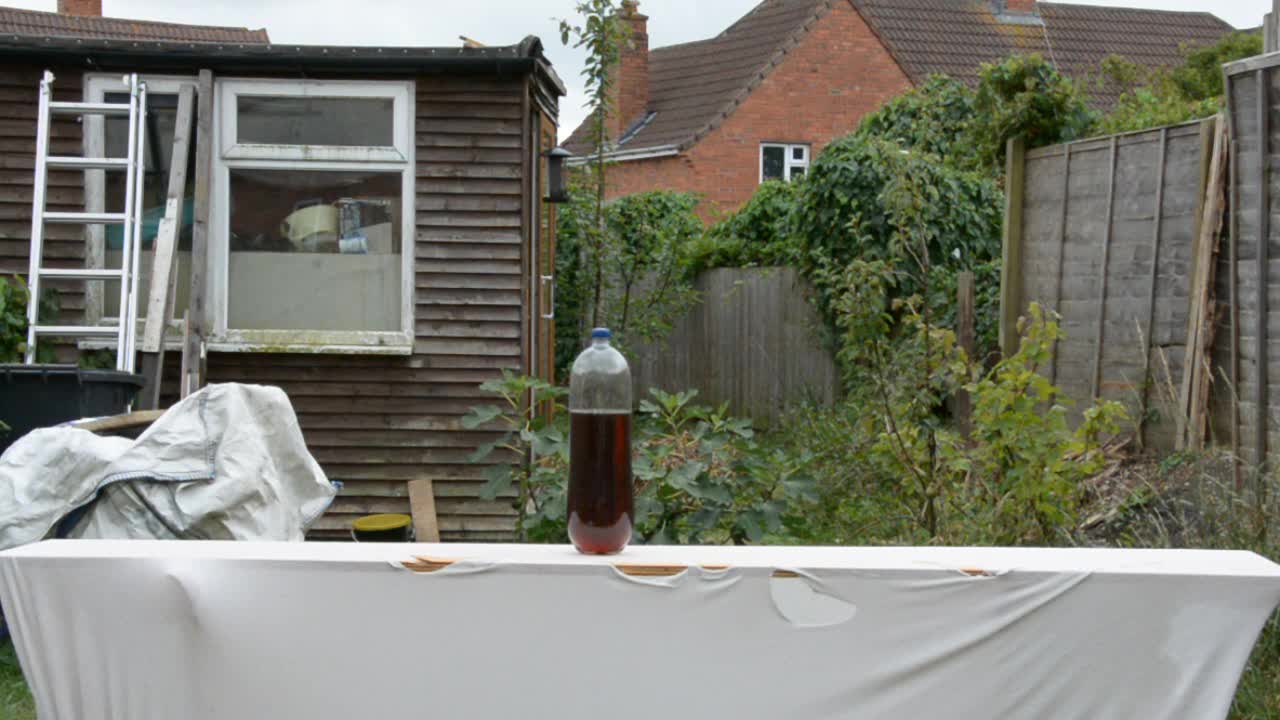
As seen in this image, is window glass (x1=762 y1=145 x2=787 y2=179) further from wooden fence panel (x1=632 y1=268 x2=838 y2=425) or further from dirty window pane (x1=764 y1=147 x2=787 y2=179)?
wooden fence panel (x1=632 y1=268 x2=838 y2=425)

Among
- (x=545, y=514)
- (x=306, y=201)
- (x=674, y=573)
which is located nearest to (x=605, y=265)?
(x=306, y=201)

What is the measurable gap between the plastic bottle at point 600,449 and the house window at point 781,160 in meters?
19.5

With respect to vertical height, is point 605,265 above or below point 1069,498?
above

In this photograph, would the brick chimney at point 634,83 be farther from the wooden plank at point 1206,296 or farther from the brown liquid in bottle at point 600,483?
the brown liquid in bottle at point 600,483

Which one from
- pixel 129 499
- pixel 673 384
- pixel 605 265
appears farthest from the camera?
pixel 673 384

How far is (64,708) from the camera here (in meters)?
3.35

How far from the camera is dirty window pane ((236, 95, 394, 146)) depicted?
24.4ft

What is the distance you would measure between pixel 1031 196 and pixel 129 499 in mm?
5557

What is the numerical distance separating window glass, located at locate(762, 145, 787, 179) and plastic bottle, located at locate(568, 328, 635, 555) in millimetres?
19583

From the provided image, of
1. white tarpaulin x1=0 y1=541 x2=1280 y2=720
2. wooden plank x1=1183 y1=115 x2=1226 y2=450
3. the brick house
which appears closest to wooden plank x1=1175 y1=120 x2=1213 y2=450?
wooden plank x1=1183 y1=115 x2=1226 y2=450

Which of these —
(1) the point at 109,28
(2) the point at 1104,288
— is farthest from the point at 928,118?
(1) the point at 109,28

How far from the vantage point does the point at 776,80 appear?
73.3 ft

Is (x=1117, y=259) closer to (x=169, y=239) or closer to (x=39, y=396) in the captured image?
(x=169, y=239)

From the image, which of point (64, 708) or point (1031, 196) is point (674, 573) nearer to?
point (64, 708)
